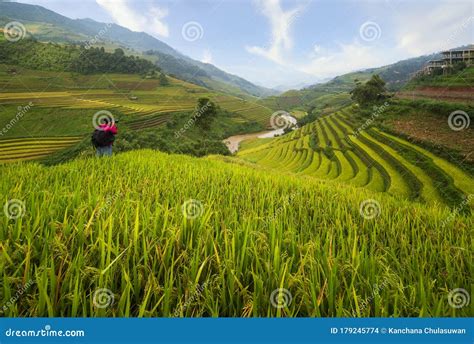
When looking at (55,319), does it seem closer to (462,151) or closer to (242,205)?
(242,205)

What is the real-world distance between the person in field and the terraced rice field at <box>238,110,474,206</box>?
9117 mm

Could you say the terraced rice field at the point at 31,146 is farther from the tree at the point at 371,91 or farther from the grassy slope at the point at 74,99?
the tree at the point at 371,91

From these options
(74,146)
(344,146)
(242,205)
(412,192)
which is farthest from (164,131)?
(242,205)

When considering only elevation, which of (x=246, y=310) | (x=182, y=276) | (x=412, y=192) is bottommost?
(x=412, y=192)

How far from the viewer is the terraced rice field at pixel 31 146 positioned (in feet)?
112

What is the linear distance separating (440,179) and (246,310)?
21.3 m

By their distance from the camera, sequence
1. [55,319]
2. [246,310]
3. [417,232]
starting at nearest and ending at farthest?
[55,319]
[246,310]
[417,232]

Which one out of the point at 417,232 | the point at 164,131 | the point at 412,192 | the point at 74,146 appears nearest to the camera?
the point at 417,232

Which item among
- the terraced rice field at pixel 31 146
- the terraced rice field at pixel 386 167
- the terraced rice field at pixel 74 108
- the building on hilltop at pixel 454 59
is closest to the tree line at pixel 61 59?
the terraced rice field at pixel 74 108

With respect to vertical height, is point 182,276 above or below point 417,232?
above

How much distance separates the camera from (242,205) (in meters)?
4.07

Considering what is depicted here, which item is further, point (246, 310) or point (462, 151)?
point (462, 151)

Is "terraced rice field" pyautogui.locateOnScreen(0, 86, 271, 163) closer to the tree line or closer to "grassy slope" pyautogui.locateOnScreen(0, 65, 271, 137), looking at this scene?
"grassy slope" pyautogui.locateOnScreen(0, 65, 271, 137)

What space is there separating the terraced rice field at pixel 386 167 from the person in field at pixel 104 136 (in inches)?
359
